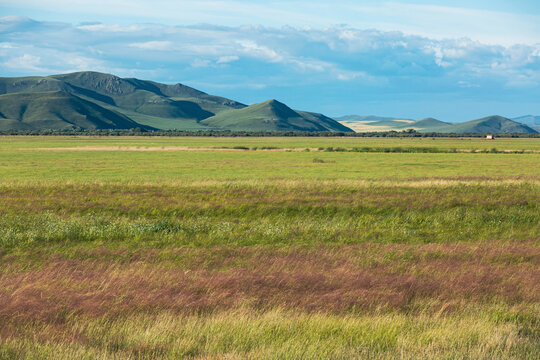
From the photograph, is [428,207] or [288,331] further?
[428,207]

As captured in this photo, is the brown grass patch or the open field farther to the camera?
the brown grass patch

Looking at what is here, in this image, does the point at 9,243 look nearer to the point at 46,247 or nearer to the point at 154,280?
the point at 46,247

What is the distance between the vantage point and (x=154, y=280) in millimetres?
13805

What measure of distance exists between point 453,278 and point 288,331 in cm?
574

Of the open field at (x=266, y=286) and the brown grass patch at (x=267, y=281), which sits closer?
the open field at (x=266, y=286)

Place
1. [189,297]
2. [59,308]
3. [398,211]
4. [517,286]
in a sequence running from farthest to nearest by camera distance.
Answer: [398,211], [517,286], [189,297], [59,308]

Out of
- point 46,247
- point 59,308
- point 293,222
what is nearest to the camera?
point 59,308

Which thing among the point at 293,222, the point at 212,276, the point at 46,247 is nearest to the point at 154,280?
the point at 212,276

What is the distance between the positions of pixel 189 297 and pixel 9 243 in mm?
10910

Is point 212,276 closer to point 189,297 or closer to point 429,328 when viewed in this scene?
point 189,297

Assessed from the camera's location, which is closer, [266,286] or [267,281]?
[266,286]

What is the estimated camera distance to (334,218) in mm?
28406

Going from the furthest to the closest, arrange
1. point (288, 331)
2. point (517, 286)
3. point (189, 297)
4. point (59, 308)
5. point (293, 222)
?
point (293, 222)
point (517, 286)
point (189, 297)
point (59, 308)
point (288, 331)

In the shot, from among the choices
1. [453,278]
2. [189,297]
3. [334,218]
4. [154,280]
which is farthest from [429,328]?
[334,218]
